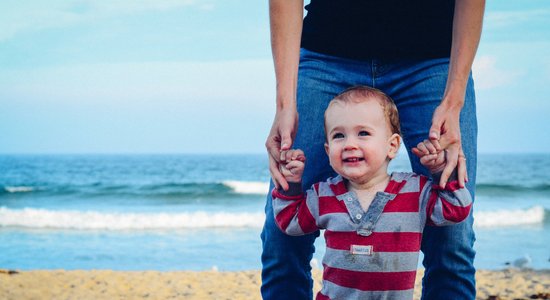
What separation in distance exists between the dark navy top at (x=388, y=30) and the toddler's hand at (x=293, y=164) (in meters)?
0.47

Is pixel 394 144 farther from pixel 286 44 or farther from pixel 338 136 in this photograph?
pixel 286 44

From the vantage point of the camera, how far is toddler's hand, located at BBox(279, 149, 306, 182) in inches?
87.7

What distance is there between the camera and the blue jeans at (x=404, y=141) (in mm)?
2287

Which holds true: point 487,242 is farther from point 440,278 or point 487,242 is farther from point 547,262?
point 440,278

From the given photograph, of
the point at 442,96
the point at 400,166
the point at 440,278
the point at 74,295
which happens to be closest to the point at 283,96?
the point at 442,96

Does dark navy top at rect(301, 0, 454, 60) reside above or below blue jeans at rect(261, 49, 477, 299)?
above

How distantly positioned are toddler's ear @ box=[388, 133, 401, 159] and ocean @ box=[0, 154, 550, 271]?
593 centimetres

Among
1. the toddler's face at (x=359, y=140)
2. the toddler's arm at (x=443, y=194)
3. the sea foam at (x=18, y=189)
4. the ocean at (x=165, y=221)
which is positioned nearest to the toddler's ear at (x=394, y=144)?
the toddler's face at (x=359, y=140)

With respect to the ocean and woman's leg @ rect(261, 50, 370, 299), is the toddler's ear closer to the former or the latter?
woman's leg @ rect(261, 50, 370, 299)

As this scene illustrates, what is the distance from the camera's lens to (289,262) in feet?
7.84

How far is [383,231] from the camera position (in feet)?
7.09

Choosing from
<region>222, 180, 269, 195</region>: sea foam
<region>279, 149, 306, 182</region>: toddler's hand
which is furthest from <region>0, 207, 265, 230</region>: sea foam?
<region>279, 149, 306, 182</region>: toddler's hand

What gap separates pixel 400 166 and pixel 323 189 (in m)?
25.4

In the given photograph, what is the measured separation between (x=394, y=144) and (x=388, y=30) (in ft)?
1.50
